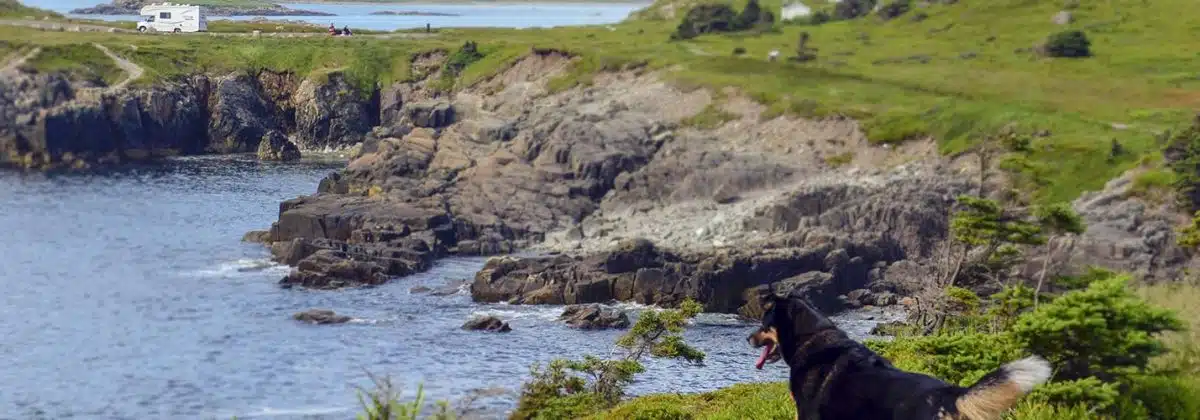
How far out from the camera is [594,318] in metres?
59.6

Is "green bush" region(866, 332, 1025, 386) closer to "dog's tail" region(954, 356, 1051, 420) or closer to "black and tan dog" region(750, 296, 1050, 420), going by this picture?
"black and tan dog" region(750, 296, 1050, 420)

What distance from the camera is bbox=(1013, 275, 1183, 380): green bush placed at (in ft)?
53.2

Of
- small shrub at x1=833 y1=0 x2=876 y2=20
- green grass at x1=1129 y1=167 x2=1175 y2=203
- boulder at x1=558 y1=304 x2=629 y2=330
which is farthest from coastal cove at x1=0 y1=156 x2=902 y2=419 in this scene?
small shrub at x1=833 y1=0 x2=876 y2=20

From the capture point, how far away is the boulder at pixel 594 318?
59250 millimetres

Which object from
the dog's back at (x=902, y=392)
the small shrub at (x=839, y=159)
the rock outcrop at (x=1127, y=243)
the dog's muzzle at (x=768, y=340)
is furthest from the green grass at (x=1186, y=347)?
the small shrub at (x=839, y=159)

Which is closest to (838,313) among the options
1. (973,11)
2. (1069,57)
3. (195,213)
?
(195,213)

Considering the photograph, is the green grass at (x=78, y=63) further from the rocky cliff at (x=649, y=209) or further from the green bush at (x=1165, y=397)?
the green bush at (x=1165, y=397)

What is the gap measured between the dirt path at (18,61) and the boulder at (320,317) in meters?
71.5

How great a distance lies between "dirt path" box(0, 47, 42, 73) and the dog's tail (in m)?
119

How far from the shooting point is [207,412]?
1884 inches

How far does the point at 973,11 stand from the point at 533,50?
38587 mm

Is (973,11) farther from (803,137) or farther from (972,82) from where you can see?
(803,137)

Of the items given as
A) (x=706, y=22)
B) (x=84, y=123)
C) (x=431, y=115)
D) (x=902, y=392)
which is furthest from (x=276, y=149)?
(x=902, y=392)

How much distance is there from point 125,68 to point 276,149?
16687 mm
